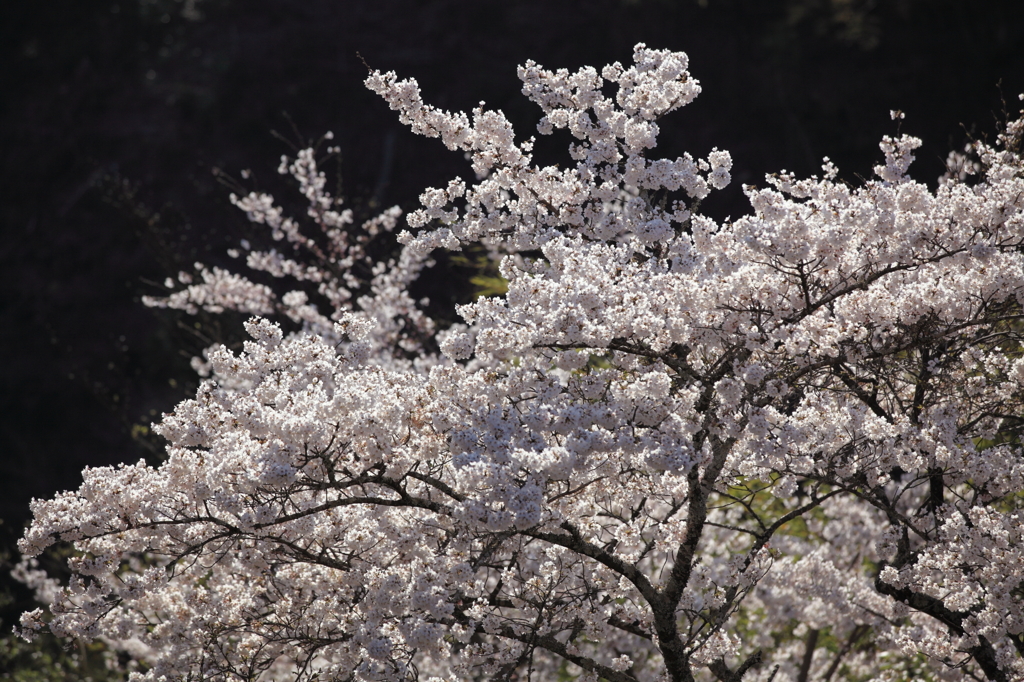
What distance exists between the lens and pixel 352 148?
2811 cm

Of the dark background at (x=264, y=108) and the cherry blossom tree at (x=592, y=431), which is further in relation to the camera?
the dark background at (x=264, y=108)

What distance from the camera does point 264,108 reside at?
29.0 metres

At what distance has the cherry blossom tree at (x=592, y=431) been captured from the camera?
200 inches

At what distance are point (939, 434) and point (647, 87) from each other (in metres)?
3.03

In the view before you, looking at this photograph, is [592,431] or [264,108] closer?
[592,431]

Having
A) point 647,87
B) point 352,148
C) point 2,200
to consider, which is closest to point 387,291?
point 647,87

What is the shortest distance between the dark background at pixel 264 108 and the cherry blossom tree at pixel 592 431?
15911mm

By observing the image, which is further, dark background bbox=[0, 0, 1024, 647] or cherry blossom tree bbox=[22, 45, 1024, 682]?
dark background bbox=[0, 0, 1024, 647]

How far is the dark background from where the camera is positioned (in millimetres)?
22250

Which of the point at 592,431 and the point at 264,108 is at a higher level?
the point at 264,108

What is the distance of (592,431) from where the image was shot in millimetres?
4793

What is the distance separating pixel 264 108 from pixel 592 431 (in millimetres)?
26770

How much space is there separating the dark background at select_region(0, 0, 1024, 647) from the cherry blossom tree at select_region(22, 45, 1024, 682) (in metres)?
15.9

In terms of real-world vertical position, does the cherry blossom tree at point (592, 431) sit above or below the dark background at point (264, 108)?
below
